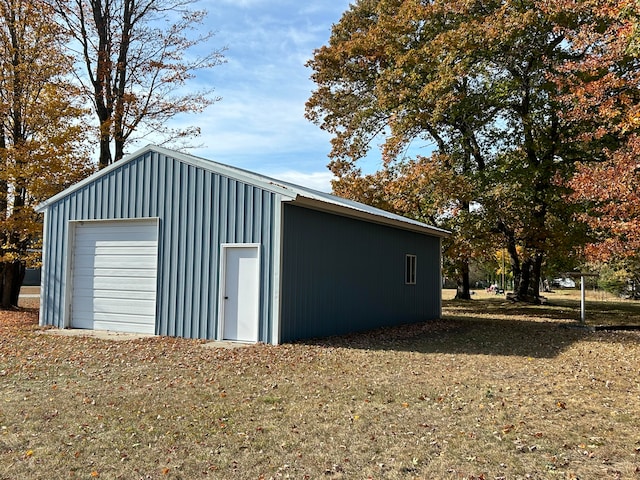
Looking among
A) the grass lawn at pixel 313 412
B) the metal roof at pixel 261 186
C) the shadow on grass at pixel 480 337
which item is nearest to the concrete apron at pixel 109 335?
the grass lawn at pixel 313 412

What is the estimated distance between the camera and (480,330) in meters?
14.1

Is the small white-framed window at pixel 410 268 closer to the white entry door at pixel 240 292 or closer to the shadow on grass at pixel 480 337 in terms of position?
the shadow on grass at pixel 480 337

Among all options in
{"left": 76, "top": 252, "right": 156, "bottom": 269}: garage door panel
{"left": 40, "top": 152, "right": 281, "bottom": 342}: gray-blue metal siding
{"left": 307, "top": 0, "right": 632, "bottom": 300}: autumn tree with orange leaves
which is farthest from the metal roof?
{"left": 307, "top": 0, "right": 632, "bottom": 300}: autumn tree with orange leaves

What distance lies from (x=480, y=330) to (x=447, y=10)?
1209 cm

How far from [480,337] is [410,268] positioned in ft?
12.9

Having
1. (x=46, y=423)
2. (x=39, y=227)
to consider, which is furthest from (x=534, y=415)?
(x=39, y=227)

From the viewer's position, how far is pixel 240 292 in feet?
34.8

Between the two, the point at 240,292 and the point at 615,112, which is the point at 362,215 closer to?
the point at 240,292

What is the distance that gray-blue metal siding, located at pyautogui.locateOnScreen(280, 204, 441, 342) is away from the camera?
10.6 meters

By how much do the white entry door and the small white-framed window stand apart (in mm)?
6381

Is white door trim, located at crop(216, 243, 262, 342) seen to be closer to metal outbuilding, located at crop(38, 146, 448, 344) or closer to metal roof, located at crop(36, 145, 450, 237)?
metal outbuilding, located at crop(38, 146, 448, 344)

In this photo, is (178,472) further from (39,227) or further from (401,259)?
(39,227)

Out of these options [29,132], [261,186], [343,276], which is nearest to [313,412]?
[261,186]

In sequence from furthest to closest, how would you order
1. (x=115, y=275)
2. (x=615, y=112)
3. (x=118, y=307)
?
(x=615, y=112) → (x=115, y=275) → (x=118, y=307)
